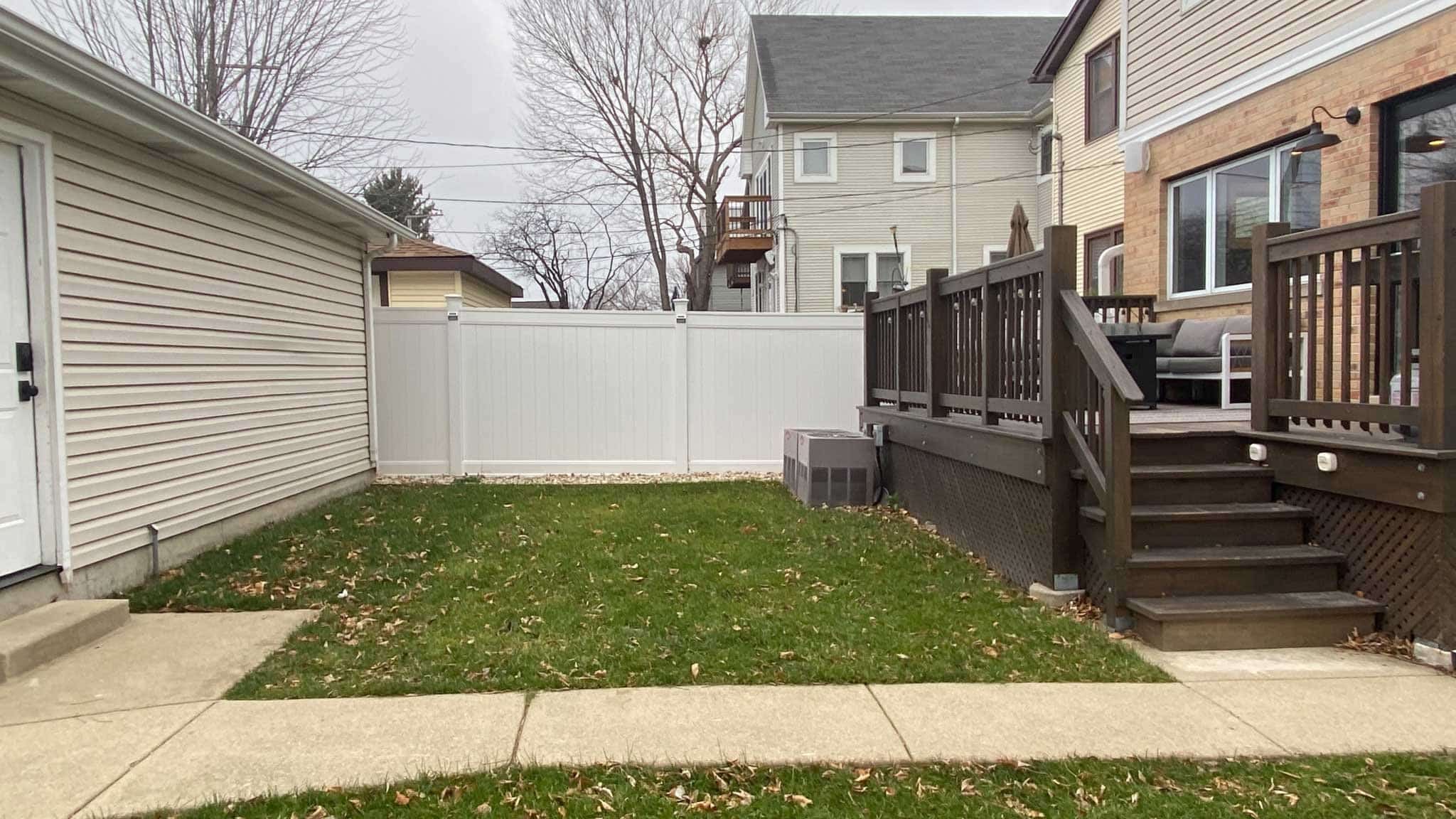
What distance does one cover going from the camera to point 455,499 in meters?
8.08

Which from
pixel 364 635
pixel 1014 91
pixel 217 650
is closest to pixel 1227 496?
pixel 364 635

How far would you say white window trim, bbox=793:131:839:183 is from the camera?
1909 centimetres

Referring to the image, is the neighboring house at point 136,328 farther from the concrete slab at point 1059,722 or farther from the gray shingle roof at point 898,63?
the gray shingle roof at point 898,63

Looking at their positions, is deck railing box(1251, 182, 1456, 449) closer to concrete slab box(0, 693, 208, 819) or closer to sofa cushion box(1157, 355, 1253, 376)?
sofa cushion box(1157, 355, 1253, 376)

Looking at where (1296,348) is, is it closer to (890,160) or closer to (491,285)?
(890,160)

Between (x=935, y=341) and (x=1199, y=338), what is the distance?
298 cm

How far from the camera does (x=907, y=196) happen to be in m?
19.2

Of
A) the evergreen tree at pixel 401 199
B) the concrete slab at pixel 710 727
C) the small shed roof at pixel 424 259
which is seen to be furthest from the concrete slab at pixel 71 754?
the evergreen tree at pixel 401 199

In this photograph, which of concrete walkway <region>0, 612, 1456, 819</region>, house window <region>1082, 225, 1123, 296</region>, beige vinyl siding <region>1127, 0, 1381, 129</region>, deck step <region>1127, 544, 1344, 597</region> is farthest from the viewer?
house window <region>1082, 225, 1123, 296</region>

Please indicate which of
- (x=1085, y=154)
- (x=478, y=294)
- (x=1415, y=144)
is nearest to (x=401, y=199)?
(x=478, y=294)

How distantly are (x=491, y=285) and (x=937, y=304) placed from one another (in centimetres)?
1475

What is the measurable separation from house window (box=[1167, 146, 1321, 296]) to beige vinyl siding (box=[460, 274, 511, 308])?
36.6ft

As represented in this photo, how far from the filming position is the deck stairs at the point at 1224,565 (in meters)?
4.12

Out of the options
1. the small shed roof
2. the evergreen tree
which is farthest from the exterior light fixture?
the evergreen tree
